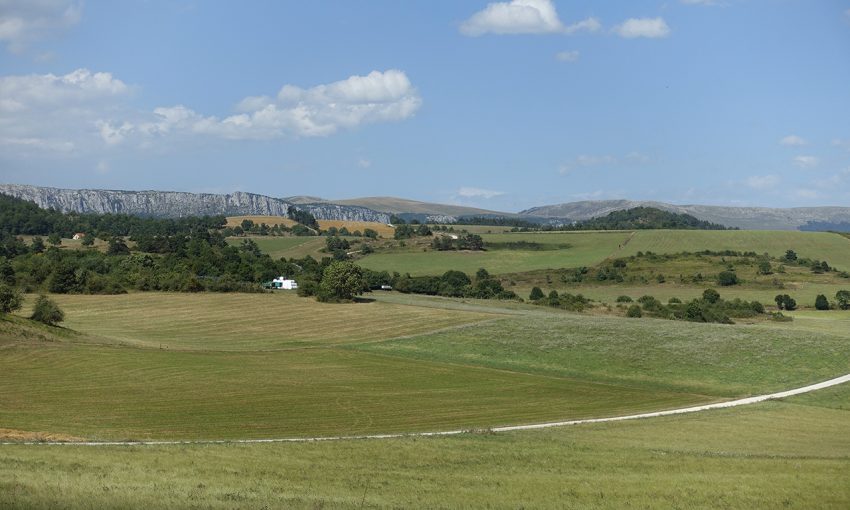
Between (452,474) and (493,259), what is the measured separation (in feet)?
462

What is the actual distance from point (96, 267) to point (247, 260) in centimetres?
2591

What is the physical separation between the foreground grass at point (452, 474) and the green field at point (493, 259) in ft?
380

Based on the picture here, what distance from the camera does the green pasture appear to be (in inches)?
6555

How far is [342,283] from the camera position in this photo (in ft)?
351

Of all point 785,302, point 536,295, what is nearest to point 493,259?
point 536,295

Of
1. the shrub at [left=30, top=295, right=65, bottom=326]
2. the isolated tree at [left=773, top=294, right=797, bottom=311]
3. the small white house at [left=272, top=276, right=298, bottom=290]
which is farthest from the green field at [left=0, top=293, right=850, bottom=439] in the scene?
the isolated tree at [left=773, top=294, right=797, bottom=311]

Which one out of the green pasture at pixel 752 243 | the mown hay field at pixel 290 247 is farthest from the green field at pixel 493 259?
the mown hay field at pixel 290 247

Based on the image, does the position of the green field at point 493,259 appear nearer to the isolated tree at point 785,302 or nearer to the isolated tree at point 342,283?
the isolated tree at point 342,283

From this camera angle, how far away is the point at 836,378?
57125 millimetres

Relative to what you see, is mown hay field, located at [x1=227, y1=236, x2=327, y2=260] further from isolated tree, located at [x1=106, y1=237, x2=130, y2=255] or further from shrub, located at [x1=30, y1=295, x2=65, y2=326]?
shrub, located at [x1=30, y1=295, x2=65, y2=326]

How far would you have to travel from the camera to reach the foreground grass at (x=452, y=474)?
70.0 feet

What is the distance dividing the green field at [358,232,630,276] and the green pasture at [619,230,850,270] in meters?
7.36

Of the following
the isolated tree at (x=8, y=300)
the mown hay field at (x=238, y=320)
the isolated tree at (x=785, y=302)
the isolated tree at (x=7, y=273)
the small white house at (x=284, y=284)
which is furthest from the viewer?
the small white house at (x=284, y=284)

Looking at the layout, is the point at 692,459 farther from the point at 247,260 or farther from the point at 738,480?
the point at 247,260
